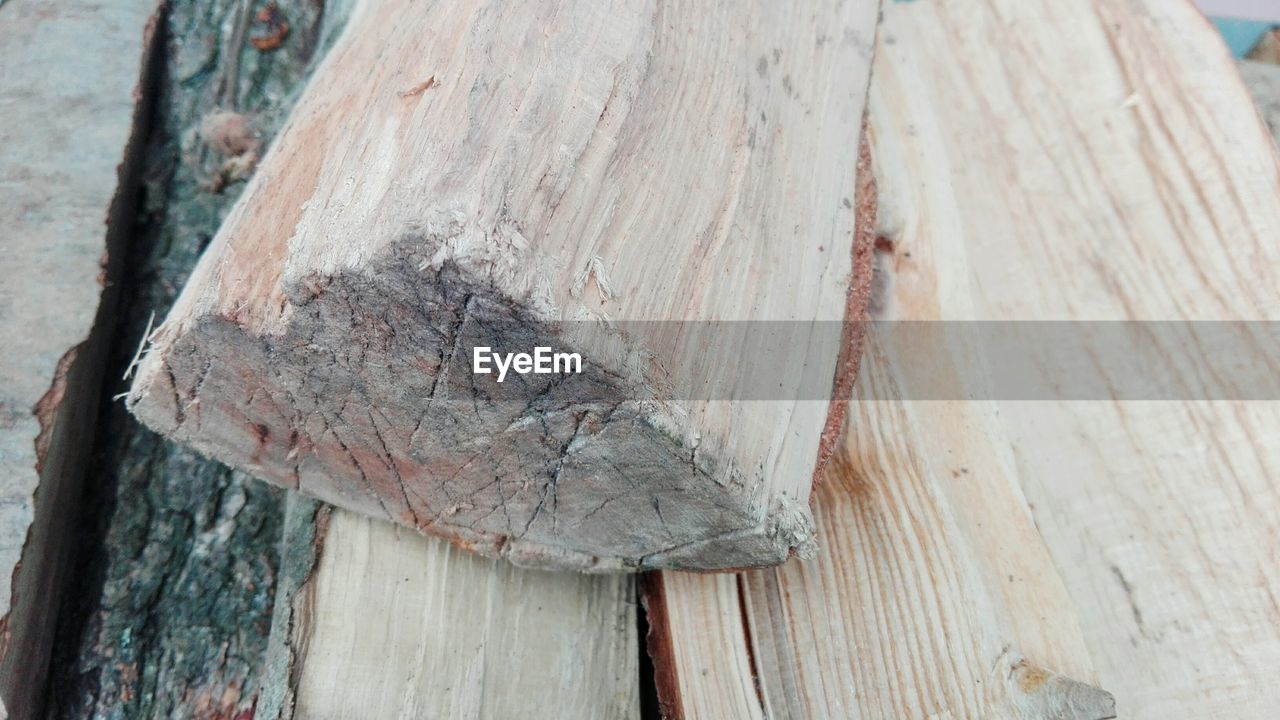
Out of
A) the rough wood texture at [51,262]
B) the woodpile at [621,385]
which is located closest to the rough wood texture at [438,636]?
the woodpile at [621,385]

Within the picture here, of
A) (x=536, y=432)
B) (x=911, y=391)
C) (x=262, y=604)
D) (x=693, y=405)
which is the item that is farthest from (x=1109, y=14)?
(x=262, y=604)

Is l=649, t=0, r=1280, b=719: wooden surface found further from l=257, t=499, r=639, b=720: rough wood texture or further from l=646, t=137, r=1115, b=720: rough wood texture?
l=257, t=499, r=639, b=720: rough wood texture

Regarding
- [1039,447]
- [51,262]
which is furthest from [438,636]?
[1039,447]

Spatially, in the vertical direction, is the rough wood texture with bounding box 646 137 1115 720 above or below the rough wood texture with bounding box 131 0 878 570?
below

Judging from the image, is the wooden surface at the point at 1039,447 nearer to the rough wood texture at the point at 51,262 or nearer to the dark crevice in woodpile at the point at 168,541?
the dark crevice in woodpile at the point at 168,541

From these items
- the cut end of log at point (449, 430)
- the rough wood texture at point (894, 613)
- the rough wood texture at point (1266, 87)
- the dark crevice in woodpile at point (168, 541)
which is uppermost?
the rough wood texture at point (1266, 87)

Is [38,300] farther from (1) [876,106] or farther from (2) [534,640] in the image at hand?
(1) [876,106]

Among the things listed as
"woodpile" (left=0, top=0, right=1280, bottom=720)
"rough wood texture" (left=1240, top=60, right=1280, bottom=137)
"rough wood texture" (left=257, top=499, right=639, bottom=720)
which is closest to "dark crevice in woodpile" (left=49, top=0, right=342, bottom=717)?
"woodpile" (left=0, top=0, right=1280, bottom=720)

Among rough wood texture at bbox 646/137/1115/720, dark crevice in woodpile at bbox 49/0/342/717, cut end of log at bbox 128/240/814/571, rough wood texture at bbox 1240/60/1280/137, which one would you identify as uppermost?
rough wood texture at bbox 1240/60/1280/137
